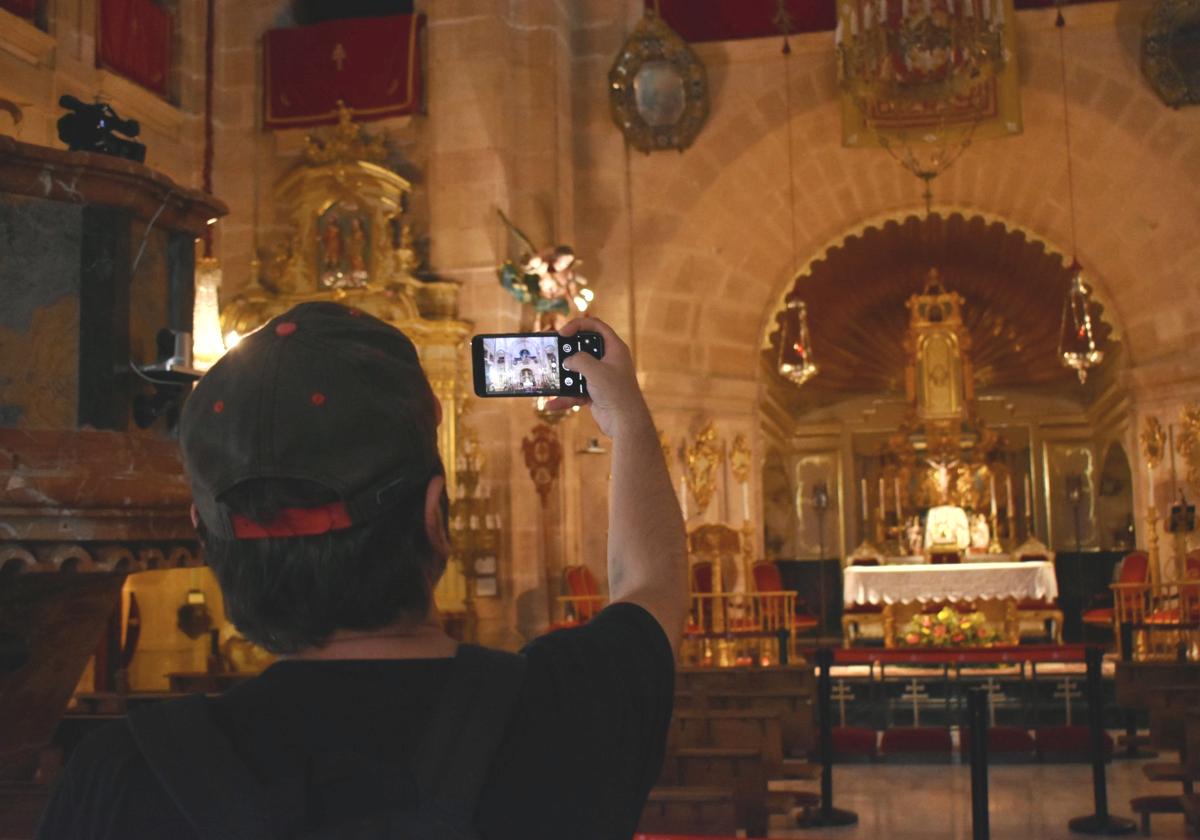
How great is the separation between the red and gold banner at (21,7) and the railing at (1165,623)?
35.1ft

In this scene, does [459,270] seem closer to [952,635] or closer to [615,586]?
[952,635]

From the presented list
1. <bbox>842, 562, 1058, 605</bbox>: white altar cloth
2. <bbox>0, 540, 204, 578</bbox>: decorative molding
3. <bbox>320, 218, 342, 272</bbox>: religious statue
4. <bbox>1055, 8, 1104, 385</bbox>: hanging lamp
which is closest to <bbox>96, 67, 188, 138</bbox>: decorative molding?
<bbox>320, 218, 342, 272</bbox>: religious statue

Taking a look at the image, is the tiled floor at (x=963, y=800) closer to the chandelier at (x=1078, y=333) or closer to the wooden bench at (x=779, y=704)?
the wooden bench at (x=779, y=704)

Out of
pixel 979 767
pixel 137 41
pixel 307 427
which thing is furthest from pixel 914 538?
pixel 307 427

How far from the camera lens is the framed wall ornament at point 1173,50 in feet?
47.5

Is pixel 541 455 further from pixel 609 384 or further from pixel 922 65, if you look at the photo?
pixel 609 384

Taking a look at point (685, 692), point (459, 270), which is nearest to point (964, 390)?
point (459, 270)

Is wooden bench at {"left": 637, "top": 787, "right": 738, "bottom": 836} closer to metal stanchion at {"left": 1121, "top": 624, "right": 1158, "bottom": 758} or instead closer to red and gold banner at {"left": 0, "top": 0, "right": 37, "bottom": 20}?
metal stanchion at {"left": 1121, "top": 624, "right": 1158, "bottom": 758}

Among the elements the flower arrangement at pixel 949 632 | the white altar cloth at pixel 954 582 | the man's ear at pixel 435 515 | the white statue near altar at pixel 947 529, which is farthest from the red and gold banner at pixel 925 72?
the man's ear at pixel 435 515

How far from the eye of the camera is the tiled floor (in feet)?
26.5

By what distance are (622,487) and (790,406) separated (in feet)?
69.4

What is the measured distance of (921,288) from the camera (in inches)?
817

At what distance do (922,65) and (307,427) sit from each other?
14.0m

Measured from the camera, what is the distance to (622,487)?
167cm
